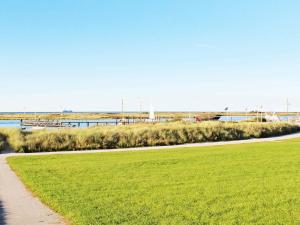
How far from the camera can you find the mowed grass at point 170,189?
8.45 meters

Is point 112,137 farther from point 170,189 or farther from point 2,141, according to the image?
point 170,189

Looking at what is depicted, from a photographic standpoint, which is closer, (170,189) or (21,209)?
(21,209)

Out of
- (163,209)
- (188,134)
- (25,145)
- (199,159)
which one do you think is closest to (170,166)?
(199,159)

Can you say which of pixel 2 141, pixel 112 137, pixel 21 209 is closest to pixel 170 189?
pixel 21 209

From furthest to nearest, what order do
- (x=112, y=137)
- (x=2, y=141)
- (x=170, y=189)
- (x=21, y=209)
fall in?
(x=112, y=137) < (x=2, y=141) < (x=170, y=189) < (x=21, y=209)

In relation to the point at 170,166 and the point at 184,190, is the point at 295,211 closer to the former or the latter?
the point at 184,190

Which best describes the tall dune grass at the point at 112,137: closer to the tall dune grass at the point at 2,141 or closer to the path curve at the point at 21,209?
the tall dune grass at the point at 2,141

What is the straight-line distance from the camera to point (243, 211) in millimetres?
8789

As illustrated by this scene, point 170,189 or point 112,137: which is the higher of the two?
point 112,137

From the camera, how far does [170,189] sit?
37.5 feet

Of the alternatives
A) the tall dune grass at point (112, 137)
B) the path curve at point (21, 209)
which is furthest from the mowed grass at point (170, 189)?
the tall dune grass at point (112, 137)

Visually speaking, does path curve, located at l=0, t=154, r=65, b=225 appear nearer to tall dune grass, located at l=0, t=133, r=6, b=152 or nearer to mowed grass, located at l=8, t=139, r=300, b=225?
mowed grass, located at l=8, t=139, r=300, b=225


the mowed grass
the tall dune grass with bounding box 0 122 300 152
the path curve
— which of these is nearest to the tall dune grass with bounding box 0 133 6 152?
the tall dune grass with bounding box 0 122 300 152

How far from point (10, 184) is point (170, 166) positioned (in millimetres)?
5823
